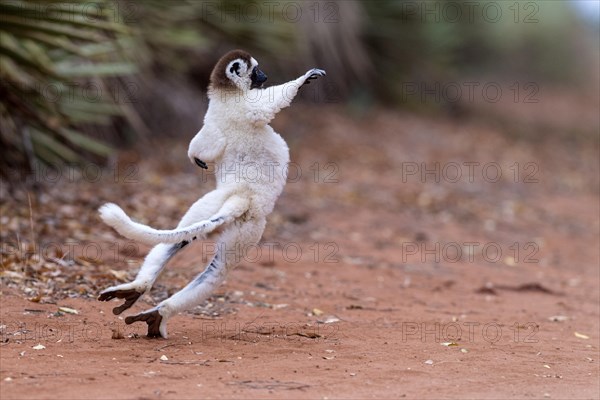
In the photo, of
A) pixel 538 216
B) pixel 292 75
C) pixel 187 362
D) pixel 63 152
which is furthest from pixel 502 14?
pixel 187 362

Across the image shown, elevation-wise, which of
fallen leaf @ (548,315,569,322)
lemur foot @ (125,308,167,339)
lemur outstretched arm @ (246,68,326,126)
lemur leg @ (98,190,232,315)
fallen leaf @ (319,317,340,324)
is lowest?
fallen leaf @ (548,315,569,322)

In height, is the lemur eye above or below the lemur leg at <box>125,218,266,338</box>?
above

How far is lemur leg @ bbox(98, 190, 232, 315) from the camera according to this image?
16.5 ft

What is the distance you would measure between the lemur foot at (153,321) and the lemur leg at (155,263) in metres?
0.10

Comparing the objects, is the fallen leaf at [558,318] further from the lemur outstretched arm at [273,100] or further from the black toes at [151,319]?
the black toes at [151,319]

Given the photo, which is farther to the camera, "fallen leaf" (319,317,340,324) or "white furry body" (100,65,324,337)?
"fallen leaf" (319,317,340,324)

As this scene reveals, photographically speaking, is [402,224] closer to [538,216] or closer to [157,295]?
[538,216]

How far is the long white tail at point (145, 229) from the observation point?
453 cm

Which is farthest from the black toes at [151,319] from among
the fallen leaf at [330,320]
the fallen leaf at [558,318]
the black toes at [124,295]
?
the fallen leaf at [558,318]

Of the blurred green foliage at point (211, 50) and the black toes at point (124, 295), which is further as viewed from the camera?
the blurred green foliage at point (211, 50)

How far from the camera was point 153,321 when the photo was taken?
5.21 meters

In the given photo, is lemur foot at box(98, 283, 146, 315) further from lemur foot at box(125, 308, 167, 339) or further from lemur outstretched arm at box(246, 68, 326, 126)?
lemur outstretched arm at box(246, 68, 326, 126)

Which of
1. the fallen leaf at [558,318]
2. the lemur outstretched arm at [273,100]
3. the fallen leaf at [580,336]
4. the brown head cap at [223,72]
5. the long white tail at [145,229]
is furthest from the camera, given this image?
the fallen leaf at [558,318]

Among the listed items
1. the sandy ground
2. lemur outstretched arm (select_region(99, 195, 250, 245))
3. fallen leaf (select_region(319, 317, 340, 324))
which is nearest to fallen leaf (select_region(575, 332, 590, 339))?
the sandy ground
